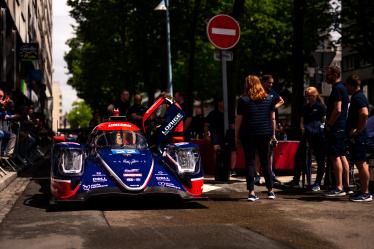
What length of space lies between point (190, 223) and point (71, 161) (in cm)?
233

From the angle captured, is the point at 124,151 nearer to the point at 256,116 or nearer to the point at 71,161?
the point at 71,161

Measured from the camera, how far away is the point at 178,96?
14.6 metres

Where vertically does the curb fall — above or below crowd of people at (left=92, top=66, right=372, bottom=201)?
below

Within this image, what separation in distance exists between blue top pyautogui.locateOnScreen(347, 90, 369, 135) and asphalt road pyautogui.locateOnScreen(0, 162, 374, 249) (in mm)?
1110

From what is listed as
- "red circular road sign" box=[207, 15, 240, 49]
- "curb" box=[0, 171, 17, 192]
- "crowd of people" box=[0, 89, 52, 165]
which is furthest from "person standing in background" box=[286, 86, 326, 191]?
"crowd of people" box=[0, 89, 52, 165]

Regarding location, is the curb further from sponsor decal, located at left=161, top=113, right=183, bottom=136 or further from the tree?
the tree

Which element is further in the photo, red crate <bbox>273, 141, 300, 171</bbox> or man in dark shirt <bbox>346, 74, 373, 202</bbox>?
red crate <bbox>273, 141, 300, 171</bbox>

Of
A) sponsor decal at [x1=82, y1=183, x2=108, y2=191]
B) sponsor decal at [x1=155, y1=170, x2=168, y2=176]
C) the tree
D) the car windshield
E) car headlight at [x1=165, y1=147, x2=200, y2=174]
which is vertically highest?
the tree

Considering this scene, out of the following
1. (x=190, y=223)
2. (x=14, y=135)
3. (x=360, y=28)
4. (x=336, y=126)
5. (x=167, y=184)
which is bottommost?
(x=190, y=223)

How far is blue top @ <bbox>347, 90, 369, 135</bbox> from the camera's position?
934 cm

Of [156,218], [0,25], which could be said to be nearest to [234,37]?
[156,218]

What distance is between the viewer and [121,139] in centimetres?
948

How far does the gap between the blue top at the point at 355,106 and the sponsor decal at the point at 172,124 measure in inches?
109

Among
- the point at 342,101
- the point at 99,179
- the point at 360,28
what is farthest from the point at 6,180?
the point at 360,28
